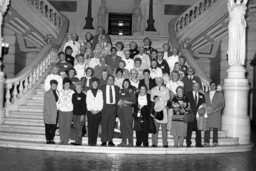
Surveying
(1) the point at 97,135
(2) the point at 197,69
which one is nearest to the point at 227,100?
(2) the point at 197,69

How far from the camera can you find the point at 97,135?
33.3 ft

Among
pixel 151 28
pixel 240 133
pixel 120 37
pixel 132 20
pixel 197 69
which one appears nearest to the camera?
pixel 240 133

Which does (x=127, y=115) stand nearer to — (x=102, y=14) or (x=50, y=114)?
(x=50, y=114)

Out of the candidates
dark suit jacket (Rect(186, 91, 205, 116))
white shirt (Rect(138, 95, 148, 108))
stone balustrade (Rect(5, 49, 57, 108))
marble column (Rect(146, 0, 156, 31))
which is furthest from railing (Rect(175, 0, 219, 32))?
white shirt (Rect(138, 95, 148, 108))

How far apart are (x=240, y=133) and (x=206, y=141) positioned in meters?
1.27

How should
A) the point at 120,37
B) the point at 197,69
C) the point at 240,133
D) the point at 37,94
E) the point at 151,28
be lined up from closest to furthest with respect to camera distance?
the point at 240,133
the point at 37,94
the point at 197,69
the point at 120,37
the point at 151,28

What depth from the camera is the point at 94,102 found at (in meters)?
9.84

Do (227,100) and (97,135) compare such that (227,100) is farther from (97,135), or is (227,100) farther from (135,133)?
(97,135)

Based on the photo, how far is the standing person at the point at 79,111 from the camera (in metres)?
9.84

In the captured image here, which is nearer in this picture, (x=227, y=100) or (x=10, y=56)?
(x=227, y=100)

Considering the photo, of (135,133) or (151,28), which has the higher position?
(151,28)

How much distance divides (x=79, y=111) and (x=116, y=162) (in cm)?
192

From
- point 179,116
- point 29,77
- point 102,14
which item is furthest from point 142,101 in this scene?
point 102,14

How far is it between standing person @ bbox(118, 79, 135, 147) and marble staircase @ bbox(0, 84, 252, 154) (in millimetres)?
394
